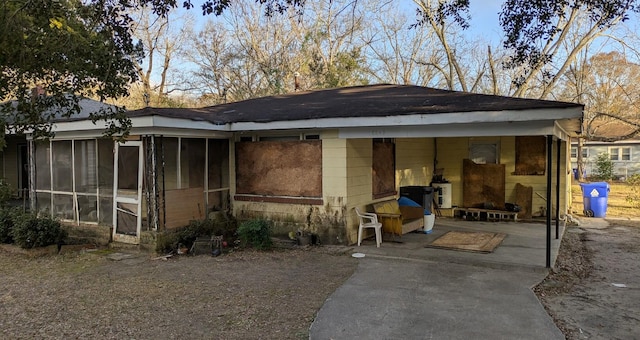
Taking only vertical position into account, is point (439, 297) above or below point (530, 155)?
below

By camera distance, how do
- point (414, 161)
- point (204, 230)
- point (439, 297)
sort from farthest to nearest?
1. point (414, 161)
2. point (204, 230)
3. point (439, 297)

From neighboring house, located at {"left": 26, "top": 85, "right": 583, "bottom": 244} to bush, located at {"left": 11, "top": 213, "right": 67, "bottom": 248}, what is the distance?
650 mm

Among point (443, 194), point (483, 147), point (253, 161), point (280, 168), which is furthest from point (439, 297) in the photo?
point (483, 147)

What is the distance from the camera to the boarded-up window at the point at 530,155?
11.5m

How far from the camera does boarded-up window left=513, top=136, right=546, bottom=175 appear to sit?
1146 centimetres

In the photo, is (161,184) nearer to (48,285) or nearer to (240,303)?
(48,285)

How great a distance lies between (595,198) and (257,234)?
10.0m

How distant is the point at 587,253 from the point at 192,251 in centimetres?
714

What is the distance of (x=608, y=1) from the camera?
5867 millimetres

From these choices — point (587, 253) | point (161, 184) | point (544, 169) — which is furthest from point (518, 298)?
point (544, 169)

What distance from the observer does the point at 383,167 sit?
32.4 ft

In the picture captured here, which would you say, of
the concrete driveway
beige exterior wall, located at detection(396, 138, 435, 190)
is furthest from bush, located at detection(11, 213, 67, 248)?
beige exterior wall, located at detection(396, 138, 435, 190)

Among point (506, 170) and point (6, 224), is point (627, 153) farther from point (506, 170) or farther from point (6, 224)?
point (6, 224)

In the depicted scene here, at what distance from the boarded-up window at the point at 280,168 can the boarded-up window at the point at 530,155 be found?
604 centimetres
